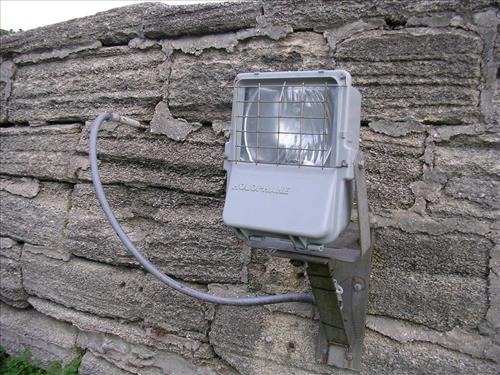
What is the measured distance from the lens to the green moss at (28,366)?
2.04 m

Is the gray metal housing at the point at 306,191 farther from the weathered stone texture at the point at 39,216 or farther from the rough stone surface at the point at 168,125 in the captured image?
the weathered stone texture at the point at 39,216

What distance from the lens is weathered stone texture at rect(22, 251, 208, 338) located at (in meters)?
1.80

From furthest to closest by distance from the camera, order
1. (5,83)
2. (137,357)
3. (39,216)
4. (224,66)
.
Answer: (5,83)
(39,216)
(137,357)
(224,66)

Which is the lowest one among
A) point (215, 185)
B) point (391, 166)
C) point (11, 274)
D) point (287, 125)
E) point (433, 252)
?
point (11, 274)

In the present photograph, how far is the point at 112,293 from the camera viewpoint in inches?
76.4

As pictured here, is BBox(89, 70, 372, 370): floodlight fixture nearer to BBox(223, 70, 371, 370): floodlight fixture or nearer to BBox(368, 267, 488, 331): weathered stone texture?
BBox(223, 70, 371, 370): floodlight fixture

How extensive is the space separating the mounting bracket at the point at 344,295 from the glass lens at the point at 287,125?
0.17 metres

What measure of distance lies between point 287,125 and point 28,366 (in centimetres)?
183

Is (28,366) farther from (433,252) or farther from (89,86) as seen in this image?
(433,252)

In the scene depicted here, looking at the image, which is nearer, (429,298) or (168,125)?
(429,298)

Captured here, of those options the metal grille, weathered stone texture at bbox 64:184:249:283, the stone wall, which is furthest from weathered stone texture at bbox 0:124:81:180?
the metal grille

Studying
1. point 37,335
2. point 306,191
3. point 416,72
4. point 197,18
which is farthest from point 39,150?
point 416,72

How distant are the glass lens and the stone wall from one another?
0.40 m

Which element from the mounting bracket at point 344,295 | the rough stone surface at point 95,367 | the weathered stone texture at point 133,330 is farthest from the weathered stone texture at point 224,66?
the rough stone surface at point 95,367
